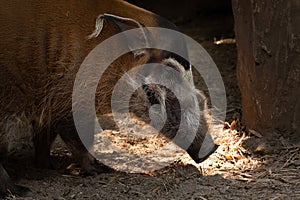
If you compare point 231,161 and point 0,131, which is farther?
point 231,161

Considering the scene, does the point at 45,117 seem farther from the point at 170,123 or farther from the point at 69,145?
the point at 170,123

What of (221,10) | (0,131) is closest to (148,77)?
(0,131)

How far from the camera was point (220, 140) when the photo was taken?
4.19m

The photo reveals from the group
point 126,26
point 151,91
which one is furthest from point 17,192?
point 126,26

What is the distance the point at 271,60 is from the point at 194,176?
2.79 feet

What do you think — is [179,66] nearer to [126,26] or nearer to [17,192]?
[126,26]

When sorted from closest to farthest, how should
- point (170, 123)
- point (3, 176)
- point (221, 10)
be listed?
point (3, 176) < point (170, 123) < point (221, 10)

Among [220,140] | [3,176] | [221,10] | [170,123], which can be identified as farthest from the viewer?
[221,10]

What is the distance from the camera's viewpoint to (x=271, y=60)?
374 centimetres

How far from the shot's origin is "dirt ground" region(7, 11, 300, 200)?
3330 mm

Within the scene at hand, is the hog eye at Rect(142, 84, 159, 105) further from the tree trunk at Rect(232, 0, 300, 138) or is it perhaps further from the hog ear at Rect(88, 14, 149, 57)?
the tree trunk at Rect(232, 0, 300, 138)

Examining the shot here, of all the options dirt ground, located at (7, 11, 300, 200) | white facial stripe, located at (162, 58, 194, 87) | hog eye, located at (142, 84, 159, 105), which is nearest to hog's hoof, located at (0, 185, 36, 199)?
dirt ground, located at (7, 11, 300, 200)

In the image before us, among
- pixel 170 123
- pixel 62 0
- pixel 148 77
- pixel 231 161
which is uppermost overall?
pixel 62 0

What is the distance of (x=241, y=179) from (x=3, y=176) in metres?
1.34
